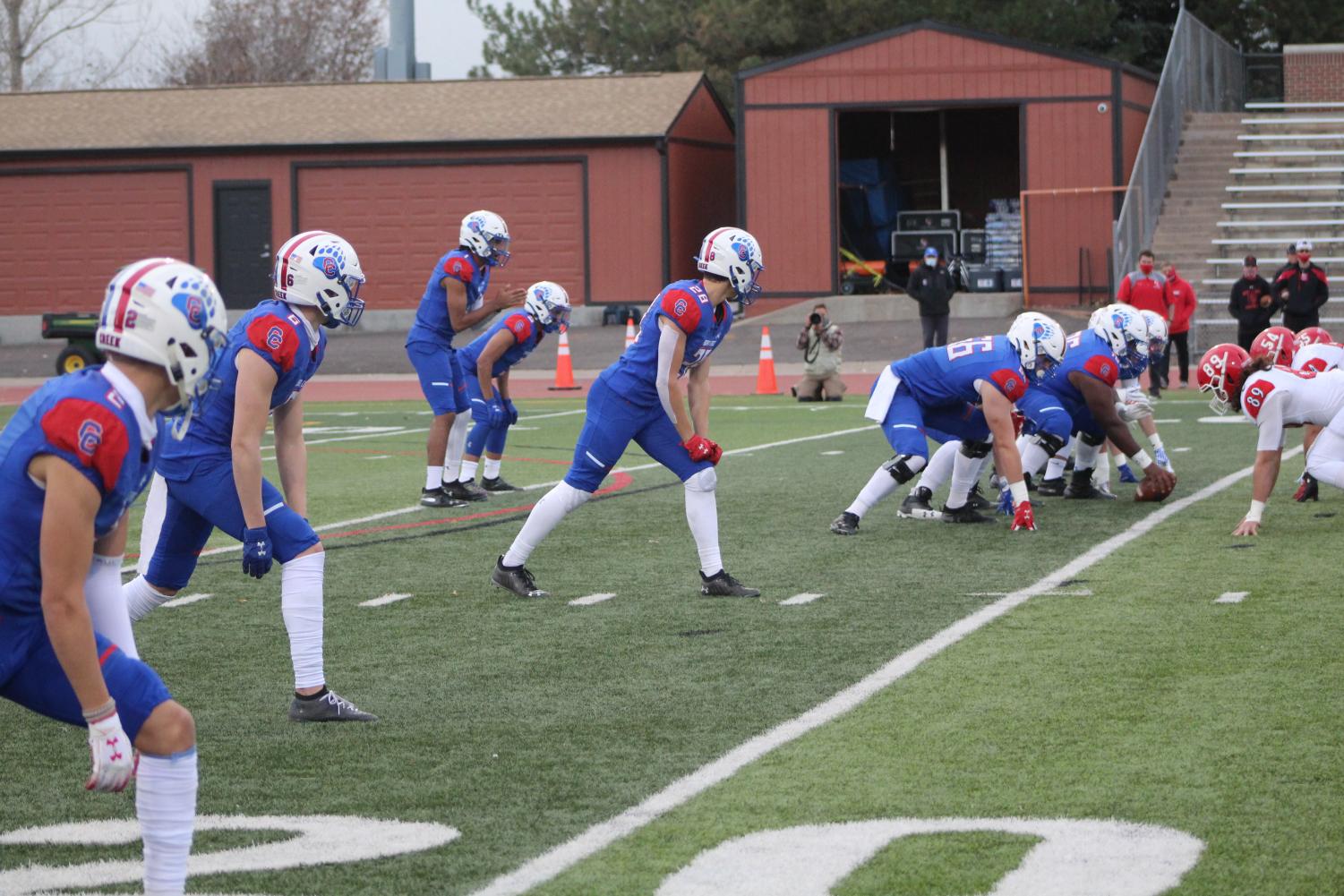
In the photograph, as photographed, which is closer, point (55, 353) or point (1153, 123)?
point (1153, 123)

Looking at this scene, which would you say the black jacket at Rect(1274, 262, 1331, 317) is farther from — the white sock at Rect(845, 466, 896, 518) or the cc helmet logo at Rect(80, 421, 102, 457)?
the cc helmet logo at Rect(80, 421, 102, 457)

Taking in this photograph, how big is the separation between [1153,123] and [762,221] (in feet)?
25.2

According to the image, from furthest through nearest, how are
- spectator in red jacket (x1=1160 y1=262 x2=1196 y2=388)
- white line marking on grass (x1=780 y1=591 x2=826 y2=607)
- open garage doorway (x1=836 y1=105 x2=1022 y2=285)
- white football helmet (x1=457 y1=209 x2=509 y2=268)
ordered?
open garage doorway (x1=836 y1=105 x2=1022 y2=285), spectator in red jacket (x1=1160 y1=262 x2=1196 y2=388), white football helmet (x1=457 y1=209 x2=509 y2=268), white line marking on grass (x1=780 y1=591 x2=826 y2=607)

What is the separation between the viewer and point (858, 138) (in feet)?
128

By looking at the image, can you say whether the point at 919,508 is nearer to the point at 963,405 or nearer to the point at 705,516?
the point at 963,405

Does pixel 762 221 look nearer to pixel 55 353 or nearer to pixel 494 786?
pixel 55 353

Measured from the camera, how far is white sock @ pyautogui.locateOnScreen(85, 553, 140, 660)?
4.24 m

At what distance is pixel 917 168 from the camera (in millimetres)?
39250

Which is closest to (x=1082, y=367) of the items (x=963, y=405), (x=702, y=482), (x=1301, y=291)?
(x=963, y=405)

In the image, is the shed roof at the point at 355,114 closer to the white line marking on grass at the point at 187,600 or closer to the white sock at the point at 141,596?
the white line marking on grass at the point at 187,600

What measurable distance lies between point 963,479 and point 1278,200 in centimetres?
2253

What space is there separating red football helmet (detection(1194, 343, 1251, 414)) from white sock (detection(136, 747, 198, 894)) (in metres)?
7.65

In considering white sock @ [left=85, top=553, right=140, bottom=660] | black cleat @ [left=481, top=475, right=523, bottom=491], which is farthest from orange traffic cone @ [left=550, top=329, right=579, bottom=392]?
white sock @ [left=85, top=553, right=140, bottom=660]

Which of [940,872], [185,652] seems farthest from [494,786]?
[185,652]
